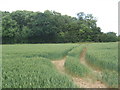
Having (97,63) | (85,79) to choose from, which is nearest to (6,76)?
(85,79)

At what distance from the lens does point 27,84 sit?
4.66 metres

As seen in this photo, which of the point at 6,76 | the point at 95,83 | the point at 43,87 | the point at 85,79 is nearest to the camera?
the point at 43,87

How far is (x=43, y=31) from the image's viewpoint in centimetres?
4922

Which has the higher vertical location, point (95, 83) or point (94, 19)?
point (94, 19)

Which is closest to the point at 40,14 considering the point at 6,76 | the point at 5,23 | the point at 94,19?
the point at 5,23

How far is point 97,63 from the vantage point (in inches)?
392

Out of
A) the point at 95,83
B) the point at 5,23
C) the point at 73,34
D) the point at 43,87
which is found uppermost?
the point at 5,23

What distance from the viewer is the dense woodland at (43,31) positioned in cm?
4900

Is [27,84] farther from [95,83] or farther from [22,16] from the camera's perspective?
[22,16]

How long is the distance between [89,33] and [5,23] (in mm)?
27807

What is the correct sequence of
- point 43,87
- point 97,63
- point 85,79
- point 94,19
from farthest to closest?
point 94,19 → point 97,63 → point 85,79 → point 43,87

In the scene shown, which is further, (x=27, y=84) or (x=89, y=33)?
(x=89, y=33)

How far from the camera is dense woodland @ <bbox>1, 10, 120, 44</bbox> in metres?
49.0

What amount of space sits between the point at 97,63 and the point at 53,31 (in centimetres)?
3995
